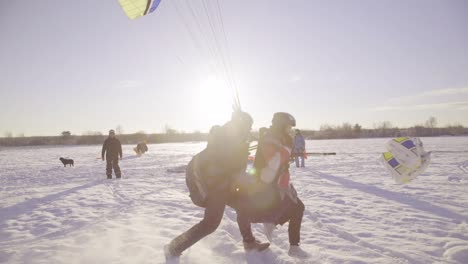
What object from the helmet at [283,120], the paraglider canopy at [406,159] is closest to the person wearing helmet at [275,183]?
the helmet at [283,120]

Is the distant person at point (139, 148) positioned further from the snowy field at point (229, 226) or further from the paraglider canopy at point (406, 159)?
the paraglider canopy at point (406, 159)

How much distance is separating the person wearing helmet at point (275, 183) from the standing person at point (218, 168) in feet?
0.75

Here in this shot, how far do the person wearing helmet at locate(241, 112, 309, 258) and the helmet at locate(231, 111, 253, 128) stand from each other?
0.26 m

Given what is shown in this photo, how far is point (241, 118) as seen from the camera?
A: 10.1ft

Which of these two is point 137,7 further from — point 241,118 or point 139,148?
point 139,148

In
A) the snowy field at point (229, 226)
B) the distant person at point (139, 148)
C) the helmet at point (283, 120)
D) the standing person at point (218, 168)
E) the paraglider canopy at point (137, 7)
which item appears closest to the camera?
the standing person at point (218, 168)

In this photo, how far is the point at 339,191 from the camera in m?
7.54

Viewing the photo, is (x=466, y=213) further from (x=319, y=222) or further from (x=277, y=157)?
(x=277, y=157)

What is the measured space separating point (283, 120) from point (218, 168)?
94 cm

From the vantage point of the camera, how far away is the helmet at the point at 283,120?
3170 millimetres

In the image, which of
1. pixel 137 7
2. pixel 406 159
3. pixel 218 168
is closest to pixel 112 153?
pixel 137 7

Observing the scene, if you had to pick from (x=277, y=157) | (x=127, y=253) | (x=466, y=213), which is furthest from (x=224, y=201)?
(x=466, y=213)

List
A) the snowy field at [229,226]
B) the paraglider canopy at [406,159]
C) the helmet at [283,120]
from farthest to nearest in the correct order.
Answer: the paraglider canopy at [406,159] < the snowy field at [229,226] < the helmet at [283,120]

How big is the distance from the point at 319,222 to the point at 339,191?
10.2 feet
